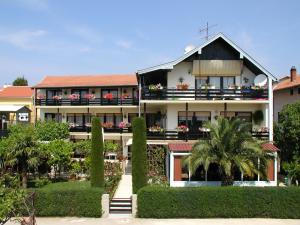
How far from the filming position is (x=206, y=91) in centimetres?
3334

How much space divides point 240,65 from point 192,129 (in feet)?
22.4

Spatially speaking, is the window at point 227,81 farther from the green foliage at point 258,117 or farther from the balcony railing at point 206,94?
the green foliage at point 258,117

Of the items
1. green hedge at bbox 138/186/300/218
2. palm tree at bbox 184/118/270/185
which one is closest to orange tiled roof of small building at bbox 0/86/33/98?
palm tree at bbox 184/118/270/185

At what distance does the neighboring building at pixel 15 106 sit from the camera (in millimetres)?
47250

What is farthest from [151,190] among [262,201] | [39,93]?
[39,93]

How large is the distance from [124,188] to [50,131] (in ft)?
45.2

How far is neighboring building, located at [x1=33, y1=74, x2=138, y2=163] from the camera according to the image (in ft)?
144

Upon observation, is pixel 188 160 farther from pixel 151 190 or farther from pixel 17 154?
pixel 17 154

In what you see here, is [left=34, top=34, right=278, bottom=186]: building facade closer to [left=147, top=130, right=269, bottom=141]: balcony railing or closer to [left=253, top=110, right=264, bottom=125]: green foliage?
[left=147, top=130, right=269, bottom=141]: balcony railing

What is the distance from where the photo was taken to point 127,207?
25.0 m

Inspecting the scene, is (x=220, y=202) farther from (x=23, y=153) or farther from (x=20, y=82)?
(x=20, y=82)

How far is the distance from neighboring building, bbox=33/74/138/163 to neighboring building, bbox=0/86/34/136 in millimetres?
3172

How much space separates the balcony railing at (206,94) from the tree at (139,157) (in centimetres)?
757

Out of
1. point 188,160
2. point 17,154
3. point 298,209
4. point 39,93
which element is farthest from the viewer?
point 39,93
